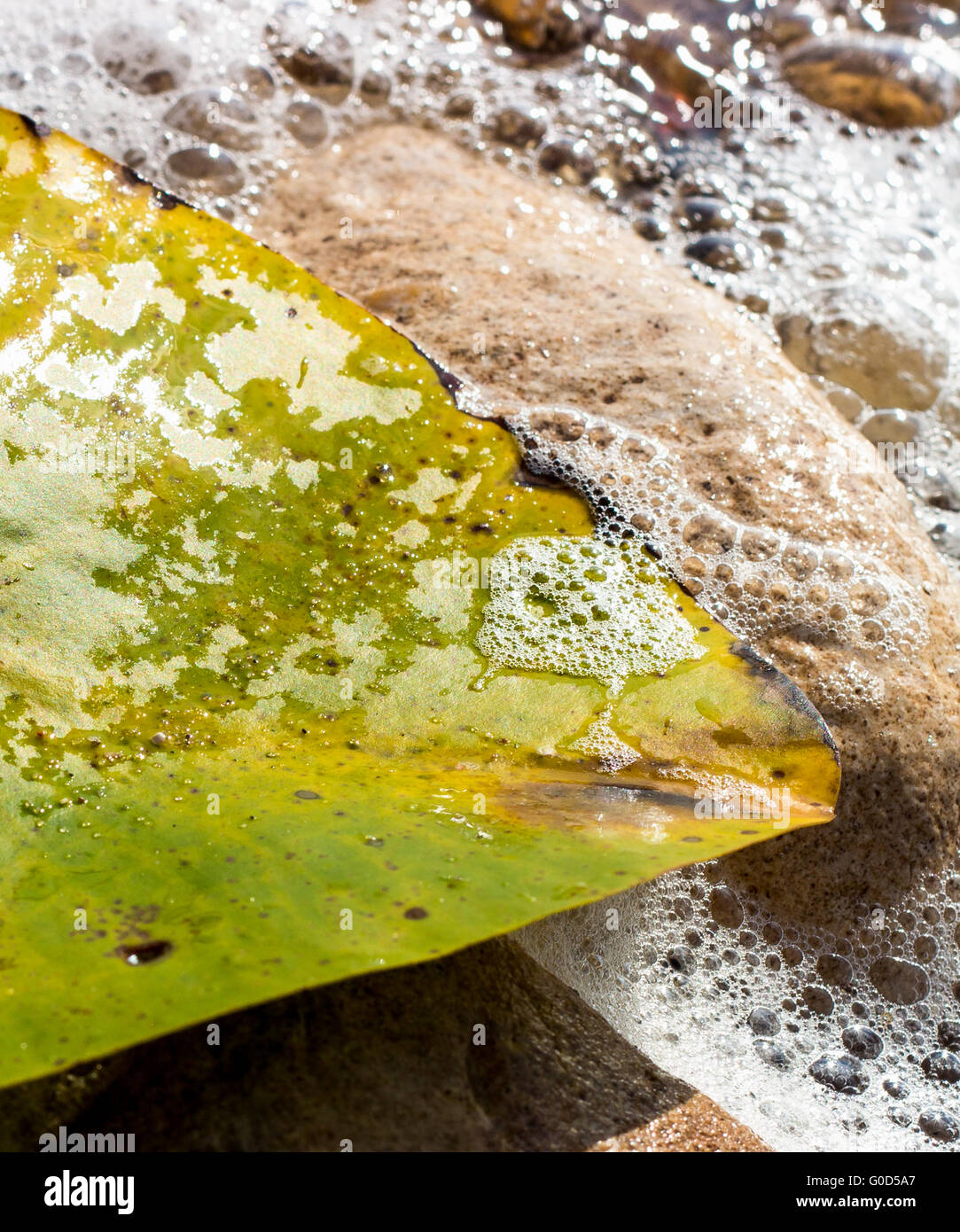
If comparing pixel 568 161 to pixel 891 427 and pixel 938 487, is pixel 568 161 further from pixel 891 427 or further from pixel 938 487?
pixel 938 487

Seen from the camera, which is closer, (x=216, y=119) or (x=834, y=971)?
(x=834, y=971)

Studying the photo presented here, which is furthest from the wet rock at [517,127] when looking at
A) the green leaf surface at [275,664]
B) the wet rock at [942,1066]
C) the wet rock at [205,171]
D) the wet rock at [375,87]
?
the wet rock at [942,1066]

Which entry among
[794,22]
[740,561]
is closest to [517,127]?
[794,22]

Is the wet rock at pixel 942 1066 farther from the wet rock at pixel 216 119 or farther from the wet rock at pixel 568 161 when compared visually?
the wet rock at pixel 216 119

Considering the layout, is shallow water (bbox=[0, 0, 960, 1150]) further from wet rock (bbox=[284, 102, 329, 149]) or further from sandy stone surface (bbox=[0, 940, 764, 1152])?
sandy stone surface (bbox=[0, 940, 764, 1152])

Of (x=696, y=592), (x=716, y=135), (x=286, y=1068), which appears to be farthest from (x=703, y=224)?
(x=286, y=1068)

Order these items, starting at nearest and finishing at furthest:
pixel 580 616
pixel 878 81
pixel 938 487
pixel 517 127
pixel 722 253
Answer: pixel 580 616
pixel 938 487
pixel 722 253
pixel 517 127
pixel 878 81

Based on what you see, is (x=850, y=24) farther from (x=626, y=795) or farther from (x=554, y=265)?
(x=626, y=795)
